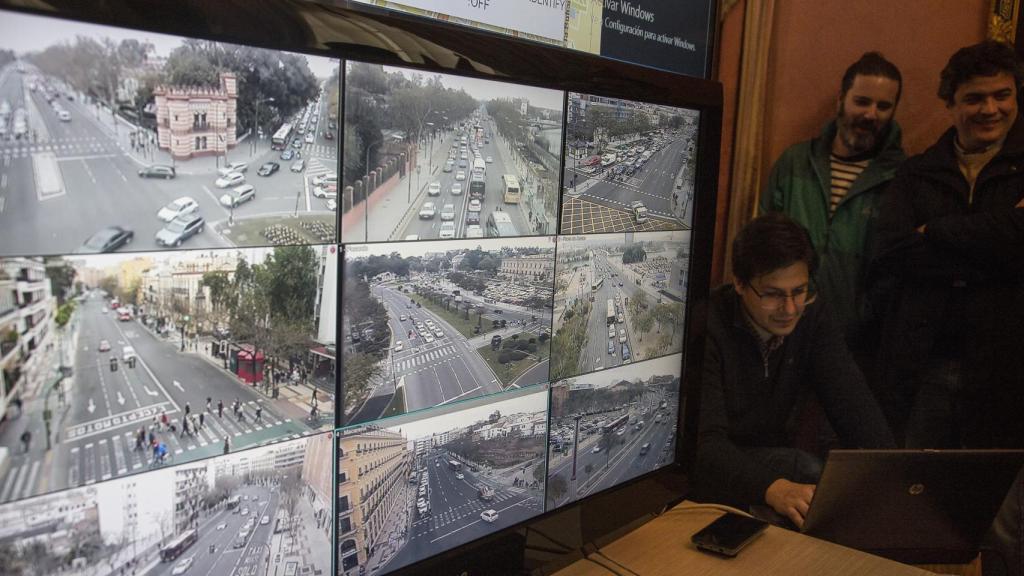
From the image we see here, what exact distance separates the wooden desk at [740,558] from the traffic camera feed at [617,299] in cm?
34

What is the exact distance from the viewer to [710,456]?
161 cm

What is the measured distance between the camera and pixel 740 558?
1195 millimetres

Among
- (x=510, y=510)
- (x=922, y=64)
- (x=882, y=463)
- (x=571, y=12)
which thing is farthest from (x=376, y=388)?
(x=922, y=64)

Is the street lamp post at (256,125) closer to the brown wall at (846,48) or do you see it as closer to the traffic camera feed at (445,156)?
the traffic camera feed at (445,156)

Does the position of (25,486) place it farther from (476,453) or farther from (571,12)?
(571,12)

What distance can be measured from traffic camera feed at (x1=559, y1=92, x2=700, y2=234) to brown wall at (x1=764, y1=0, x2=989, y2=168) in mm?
1484

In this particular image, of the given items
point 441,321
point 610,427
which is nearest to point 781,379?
point 610,427

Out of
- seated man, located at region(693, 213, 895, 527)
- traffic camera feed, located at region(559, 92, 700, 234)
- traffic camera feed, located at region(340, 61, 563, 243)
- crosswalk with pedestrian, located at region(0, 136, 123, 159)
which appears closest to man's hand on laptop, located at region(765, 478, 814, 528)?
seated man, located at region(693, 213, 895, 527)

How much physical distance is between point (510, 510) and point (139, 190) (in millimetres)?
573

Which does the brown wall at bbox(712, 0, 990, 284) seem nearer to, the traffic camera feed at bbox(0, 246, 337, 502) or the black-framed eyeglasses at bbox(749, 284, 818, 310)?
the black-framed eyeglasses at bbox(749, 284, 818, 310)

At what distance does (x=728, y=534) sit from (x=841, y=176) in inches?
56.8

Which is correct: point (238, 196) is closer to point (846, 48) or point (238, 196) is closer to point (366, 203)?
point (366, 203)

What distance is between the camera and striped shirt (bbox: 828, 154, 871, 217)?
2279 mm

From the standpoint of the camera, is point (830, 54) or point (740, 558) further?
point (830, 54)
